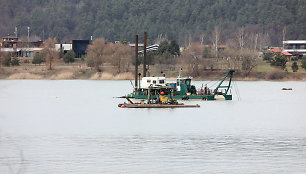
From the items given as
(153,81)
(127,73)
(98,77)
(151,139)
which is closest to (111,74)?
(98,77)

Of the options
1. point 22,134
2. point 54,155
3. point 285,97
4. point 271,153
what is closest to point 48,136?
point 22,134

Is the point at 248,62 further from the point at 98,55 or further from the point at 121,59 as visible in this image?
the point at 98,55

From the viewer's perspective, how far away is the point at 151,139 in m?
49.6

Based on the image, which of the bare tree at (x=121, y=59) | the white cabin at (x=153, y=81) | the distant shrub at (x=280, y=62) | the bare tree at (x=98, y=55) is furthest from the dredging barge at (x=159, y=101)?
the distant shrub at (x=280, y=62)

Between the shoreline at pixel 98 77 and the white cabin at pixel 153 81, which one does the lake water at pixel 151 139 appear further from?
the shoreline at pixel 98 77

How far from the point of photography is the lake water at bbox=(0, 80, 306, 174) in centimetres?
3809

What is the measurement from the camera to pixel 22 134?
172ft

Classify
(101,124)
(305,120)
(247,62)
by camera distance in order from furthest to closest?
(247,62), (305,120), (101,124)

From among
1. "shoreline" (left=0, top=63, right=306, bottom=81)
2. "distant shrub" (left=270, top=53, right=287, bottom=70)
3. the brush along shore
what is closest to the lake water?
"shoreline" (left=0, top=63, right=306, bottom=81)

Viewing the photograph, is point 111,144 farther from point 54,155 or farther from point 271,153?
point 271,153

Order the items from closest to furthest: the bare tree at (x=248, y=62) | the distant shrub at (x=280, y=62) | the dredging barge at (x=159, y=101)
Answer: the dredging barge at (x=159, y=101) < the bare tree at (x=248, y=62) < the distant shrub at (x=280, y=62)

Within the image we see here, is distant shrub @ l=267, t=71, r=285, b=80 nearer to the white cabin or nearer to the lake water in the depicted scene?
the white cabin

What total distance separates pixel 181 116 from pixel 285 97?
4037 cm

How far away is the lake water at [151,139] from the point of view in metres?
38.1
